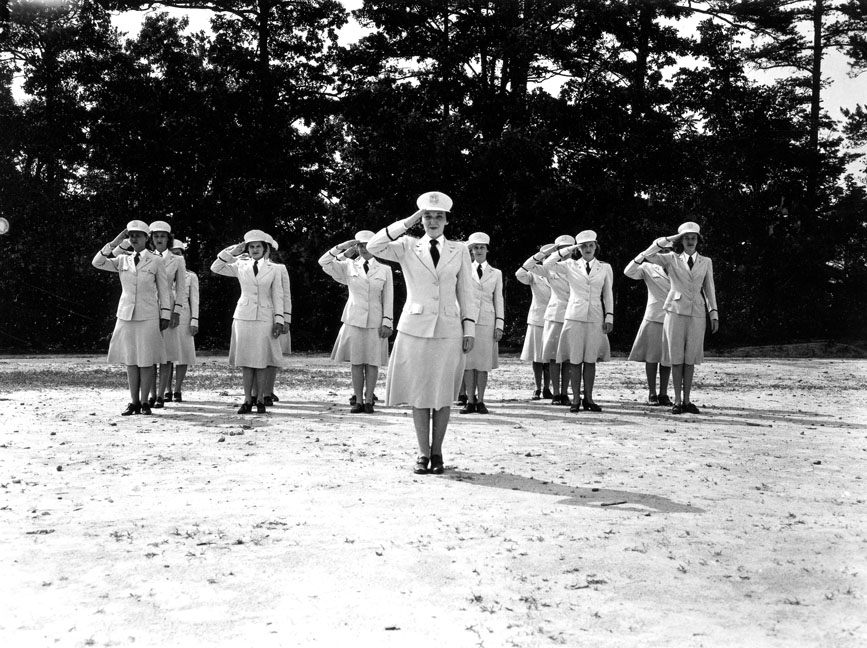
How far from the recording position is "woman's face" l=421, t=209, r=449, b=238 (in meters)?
8.36

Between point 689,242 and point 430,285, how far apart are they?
19.2 ft

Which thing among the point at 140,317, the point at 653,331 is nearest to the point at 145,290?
the point at 140,317

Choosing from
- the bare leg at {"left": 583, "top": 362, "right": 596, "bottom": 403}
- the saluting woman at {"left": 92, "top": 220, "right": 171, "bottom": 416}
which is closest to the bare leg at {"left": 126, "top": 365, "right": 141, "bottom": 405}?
the saluting woman at {"left": 92, "top": 220, "right": 171, "bottom": 416}

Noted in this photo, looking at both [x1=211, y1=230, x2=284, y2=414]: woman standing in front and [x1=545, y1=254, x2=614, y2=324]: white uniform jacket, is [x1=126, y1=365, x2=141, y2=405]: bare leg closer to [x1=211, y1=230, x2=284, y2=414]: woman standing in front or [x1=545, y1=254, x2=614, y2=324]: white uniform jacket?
[x1=211, y1=230, x2=284, y2=414]: woman standing in front

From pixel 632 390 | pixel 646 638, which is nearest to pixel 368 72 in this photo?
pixel 632 390

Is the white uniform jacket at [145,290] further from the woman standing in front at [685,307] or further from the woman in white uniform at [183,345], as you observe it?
the woman standing in front at [685,307]

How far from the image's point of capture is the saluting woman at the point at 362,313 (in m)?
13.3

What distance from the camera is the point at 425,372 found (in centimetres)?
836

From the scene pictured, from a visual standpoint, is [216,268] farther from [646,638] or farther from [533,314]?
[646,638]

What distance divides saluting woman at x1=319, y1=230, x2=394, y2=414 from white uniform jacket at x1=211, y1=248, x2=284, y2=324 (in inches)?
28.1

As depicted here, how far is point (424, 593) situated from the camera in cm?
505

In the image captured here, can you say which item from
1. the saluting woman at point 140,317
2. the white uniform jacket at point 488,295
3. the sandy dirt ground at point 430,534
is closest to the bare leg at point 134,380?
the saluting woman at point 140,317

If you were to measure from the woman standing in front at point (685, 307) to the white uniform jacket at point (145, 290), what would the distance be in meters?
5.87

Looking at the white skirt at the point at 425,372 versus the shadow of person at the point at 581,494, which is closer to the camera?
the shadow of person at the point at 581,494
